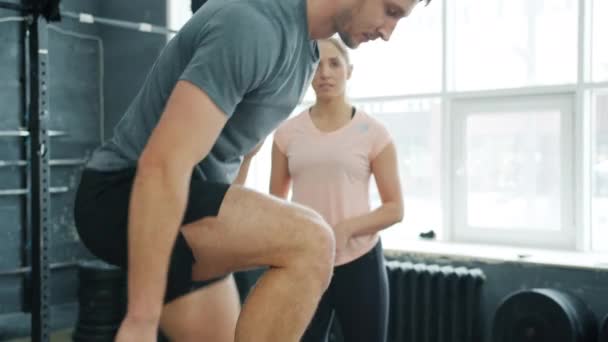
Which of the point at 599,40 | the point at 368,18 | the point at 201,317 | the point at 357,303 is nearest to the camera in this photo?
the point at 368,18

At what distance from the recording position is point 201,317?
5.23ft

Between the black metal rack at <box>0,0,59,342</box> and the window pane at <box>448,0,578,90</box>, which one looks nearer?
the black metal rack at <box>0,0,59,342</box>

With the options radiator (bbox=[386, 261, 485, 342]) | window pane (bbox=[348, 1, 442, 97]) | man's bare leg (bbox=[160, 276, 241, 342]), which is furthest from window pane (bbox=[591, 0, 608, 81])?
man's bare leg (bbox=[160, 276, 241, 342])

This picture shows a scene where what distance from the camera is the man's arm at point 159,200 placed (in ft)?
3.62

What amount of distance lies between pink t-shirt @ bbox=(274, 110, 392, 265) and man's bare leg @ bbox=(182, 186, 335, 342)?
128cm

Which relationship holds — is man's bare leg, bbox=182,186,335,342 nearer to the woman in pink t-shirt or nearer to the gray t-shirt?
the gray t-shirt

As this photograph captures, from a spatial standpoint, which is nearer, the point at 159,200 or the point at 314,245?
the point at 159,200

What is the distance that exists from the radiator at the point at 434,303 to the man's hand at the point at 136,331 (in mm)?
2717

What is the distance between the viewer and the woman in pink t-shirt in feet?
8.02

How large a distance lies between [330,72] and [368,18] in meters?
1.29

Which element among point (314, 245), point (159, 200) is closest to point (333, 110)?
point (314, 245)

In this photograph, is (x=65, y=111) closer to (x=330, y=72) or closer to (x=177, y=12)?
(x=177, y=12)

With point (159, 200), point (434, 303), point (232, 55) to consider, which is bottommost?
point (434, 303)

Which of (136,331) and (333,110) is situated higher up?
(333,110)
